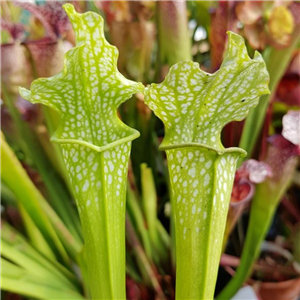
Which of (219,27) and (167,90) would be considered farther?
(219,27)

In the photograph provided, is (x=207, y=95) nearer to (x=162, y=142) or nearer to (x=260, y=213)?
(x=162, y=142)

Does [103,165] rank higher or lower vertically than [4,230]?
higher

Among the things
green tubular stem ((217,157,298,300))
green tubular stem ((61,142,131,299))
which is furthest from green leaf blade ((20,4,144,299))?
green tubular stem ((217,157,298,300))

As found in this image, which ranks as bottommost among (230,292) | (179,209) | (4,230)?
(230,292)

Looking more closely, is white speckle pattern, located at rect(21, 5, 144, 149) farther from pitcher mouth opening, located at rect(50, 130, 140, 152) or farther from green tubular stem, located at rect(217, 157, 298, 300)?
green tubular stem, located at rect(217, 157, 298, 300)

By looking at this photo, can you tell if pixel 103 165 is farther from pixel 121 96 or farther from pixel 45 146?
pixel 45 146

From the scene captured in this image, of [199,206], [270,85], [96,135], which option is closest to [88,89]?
[96,135]

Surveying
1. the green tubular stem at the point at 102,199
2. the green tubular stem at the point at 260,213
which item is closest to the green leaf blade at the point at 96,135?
the green tubular stem at the point at 102,199

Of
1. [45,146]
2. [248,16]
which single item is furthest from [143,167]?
[248,16]
